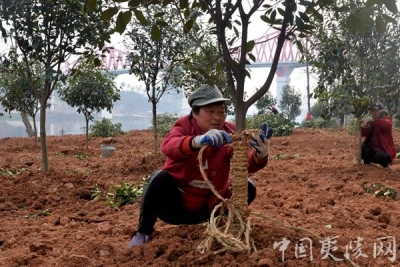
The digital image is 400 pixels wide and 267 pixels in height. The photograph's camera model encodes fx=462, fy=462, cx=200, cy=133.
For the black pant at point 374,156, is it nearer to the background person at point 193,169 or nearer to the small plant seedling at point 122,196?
the small plant seedling at point 122,196

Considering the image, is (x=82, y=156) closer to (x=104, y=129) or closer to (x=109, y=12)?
(x=104, y=129)

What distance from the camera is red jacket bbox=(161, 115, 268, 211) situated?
266cm

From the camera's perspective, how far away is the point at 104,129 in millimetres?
18234

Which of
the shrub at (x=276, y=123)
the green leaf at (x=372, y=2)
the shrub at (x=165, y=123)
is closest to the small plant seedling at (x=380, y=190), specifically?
the green leaf at (x=372, y=2)

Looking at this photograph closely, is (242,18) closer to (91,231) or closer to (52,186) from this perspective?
(91,231)

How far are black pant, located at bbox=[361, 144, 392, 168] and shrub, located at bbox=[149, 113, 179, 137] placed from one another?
415 inches

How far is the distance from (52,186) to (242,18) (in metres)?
4.11

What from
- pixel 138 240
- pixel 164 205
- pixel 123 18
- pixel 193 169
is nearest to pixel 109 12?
pixel 123 18

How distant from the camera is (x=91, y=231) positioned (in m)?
3.76

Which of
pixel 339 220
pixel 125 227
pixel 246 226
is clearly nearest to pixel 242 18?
pixel 246 226

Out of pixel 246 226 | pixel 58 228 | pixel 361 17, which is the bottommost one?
pixel 58 228

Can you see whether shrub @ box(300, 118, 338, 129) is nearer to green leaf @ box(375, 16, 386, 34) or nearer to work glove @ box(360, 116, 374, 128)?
work glove @ box(360, 116, 374, 128)

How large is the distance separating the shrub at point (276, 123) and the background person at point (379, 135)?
408 inches

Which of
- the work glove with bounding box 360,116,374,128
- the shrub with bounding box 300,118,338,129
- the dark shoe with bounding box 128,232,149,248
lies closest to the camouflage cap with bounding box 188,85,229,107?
the dark shoe with bounding box 128,232,149,248
